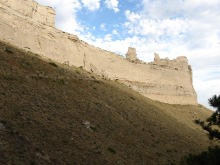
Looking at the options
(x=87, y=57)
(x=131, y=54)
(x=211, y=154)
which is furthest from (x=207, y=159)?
(x=131, y=54)

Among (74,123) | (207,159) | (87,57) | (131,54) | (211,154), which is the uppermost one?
(131,54)

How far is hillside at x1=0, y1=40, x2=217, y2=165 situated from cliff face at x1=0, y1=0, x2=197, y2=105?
187 inches

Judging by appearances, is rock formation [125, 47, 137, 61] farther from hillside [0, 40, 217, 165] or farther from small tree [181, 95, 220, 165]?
small tree [181, 95, 220, 165]

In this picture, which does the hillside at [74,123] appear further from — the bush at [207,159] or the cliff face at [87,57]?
the bush at [207,159]

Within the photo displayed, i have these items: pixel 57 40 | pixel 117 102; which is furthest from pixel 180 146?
pixel 57 40

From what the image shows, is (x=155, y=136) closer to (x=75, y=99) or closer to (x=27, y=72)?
(x=75, y=99)

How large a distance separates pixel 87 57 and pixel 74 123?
2115 centimetres

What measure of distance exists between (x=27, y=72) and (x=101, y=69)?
18109mm

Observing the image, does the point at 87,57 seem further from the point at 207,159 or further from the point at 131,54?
the point at 207,159

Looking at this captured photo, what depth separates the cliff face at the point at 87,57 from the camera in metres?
36.9

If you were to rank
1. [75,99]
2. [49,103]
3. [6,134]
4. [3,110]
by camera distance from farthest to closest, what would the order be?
[75,99] < [49,103] < [3,110] < [6,134]

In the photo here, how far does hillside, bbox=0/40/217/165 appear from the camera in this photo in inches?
774

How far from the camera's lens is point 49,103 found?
81.1 ft

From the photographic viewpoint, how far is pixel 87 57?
44.4m
